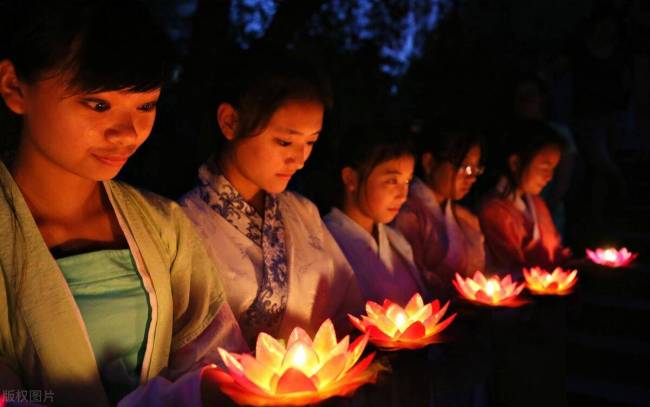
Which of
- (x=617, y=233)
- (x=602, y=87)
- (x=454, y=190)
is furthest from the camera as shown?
(x=617, y=233)

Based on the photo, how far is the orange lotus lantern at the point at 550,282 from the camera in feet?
8.60

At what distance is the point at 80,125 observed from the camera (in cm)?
149

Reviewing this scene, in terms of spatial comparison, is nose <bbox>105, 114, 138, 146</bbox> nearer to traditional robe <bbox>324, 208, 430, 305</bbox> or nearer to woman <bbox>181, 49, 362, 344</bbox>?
woman <bbox>181, 49, 362, 344</bbox>

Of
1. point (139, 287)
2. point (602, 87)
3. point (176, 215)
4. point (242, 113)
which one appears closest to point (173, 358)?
point (139, 287)

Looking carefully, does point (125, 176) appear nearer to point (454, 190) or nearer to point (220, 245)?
point (220, 245)

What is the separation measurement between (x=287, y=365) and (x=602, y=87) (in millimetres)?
5085

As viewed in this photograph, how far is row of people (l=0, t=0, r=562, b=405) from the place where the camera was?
57.4 inches

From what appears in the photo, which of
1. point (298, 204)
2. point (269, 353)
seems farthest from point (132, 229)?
point (298, 204)

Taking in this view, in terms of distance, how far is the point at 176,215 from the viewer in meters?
1.88

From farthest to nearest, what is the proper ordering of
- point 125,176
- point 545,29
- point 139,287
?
point 545,29
point 125,176
point 139,287

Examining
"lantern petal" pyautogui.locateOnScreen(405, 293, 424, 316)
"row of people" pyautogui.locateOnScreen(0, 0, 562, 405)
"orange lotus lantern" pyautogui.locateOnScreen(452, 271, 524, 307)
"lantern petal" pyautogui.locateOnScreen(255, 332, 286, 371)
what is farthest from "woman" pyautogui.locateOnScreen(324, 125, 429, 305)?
"lantern petal" pyautogui.locateOnScreen(255, 332, 286, 371)

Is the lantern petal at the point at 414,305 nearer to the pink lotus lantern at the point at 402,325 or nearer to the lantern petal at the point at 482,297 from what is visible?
the pink lotus lantern at the point at 402,325

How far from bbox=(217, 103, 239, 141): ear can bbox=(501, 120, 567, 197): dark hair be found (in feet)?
7.64

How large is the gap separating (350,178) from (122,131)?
5.26 feet
